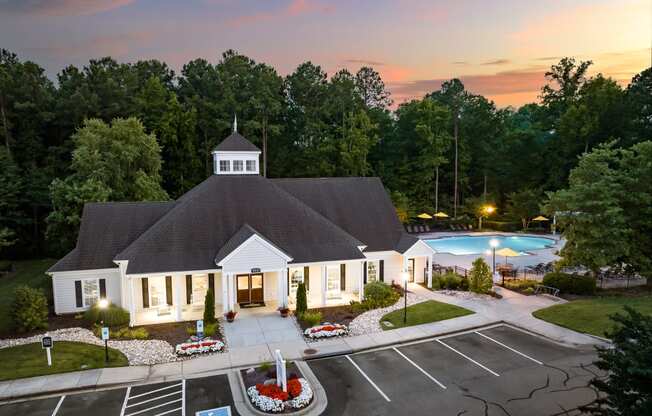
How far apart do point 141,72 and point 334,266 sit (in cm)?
4431

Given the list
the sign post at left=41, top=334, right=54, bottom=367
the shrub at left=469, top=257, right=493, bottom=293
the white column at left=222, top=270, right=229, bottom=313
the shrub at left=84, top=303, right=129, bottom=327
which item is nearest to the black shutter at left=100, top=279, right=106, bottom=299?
the shrub at left=84, top=303, right=129, bottom=327

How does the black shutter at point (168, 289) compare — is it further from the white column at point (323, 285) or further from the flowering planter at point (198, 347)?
the white column at point (323, 285)

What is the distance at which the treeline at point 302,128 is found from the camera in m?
43.4

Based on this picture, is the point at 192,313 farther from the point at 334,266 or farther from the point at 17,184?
the point at 17,184

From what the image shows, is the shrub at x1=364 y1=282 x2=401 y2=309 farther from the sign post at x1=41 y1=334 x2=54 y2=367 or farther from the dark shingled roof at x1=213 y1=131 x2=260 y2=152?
the sign post at x1=41 y1=334 x2=54 y2=367

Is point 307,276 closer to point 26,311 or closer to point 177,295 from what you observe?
point 177,295

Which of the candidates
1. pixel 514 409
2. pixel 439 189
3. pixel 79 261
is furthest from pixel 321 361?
pixel 439 189

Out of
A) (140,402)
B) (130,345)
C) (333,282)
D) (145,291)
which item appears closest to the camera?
(140,402)

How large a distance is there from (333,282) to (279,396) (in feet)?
40.6

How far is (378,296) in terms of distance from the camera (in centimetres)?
2547

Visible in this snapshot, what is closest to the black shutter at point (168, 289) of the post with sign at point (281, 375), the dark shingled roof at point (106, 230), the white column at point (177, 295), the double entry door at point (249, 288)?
the white column at point (177, 295)

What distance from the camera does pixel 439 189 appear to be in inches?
2457

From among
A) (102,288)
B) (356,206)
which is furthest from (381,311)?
(102,288)

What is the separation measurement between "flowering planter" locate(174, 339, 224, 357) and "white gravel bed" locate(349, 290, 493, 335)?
20.1ft
